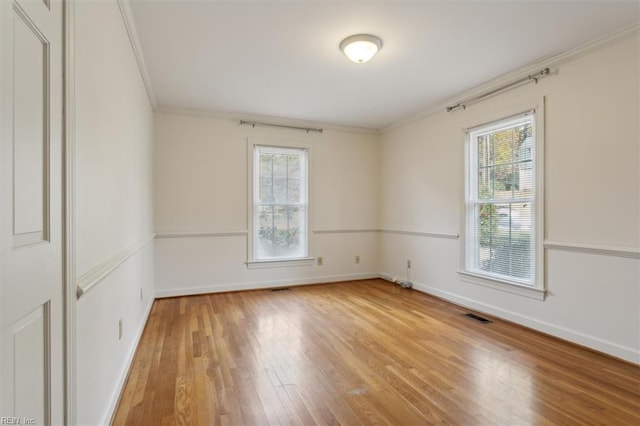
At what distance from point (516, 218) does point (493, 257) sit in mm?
517

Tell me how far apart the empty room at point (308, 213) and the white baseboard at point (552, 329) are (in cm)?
2

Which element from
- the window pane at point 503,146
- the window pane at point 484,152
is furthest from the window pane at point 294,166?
the window pane at point 503,146

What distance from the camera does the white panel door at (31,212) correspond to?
743 mm

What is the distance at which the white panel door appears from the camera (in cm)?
74

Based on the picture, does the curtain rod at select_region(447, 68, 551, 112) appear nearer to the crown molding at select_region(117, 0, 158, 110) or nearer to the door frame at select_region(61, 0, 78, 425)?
the crown molding at select_region(117, 0, 158, 110)

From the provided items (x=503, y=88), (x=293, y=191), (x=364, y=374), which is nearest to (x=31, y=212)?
(x=364, y=374)

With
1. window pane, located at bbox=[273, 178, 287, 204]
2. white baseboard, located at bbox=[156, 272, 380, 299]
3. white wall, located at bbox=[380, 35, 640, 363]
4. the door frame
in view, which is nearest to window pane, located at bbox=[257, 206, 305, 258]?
window pane, located at bbox=[273, 178, 287, 204]

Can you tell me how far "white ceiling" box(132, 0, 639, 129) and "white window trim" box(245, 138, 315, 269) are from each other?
893 mm

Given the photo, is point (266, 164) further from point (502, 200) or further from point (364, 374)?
point (364, 374)

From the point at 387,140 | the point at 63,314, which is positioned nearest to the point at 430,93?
the point at 387,140

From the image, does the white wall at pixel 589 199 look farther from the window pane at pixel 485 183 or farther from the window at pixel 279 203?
the window at pixel 279 203

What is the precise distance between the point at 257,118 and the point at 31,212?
3.97m

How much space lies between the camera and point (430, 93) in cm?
377

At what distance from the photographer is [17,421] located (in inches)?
31.4
